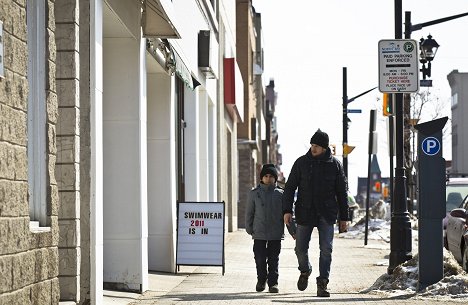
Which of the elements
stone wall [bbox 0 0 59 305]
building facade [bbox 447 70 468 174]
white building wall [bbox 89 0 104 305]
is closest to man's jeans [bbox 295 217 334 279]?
white building wall [bbox 89 0 104 305]

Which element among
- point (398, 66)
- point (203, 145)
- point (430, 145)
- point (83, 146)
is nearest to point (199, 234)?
point (398, 66)

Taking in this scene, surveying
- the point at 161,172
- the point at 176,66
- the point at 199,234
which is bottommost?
the point at 199,234

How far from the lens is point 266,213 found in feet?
46.6

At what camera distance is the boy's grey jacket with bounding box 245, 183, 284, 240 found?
14.2 m

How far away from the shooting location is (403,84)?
1564cm

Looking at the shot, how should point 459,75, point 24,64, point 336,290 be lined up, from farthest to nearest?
point 459,75, point 336,290, point 24,64

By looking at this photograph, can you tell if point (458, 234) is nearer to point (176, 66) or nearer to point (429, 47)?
point (176, 66)

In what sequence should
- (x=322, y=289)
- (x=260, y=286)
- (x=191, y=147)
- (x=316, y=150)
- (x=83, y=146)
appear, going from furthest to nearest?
1. (x=191, y=147)
2. (x=260, y=286)
3. (x=316, y=150)
4. (x=322, y=289)
5. (x=83, y=146)

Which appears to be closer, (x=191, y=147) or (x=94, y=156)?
(x=94, y=156)

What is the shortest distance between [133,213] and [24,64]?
5511 mm

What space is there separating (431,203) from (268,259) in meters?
2.28

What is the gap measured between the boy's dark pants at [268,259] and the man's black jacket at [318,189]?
107 centimetres

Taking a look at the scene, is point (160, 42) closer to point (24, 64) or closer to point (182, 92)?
point (182, 92)

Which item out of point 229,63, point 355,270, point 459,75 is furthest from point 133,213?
point 459,75
